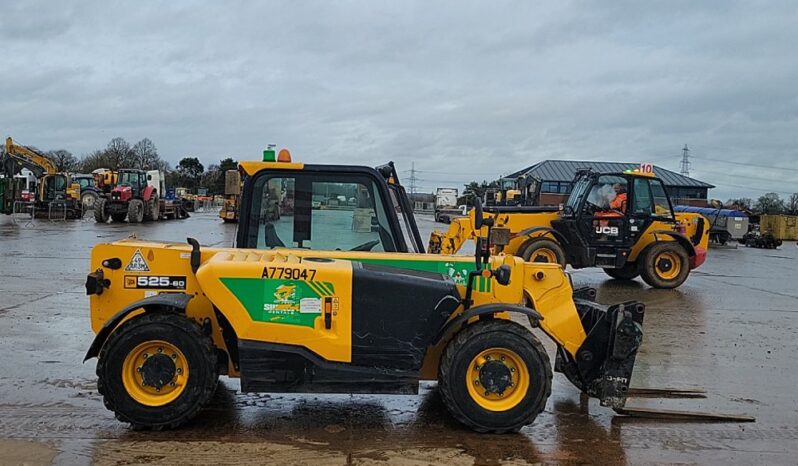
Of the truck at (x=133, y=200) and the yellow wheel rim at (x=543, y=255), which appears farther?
the truck at (x=133, y=200)

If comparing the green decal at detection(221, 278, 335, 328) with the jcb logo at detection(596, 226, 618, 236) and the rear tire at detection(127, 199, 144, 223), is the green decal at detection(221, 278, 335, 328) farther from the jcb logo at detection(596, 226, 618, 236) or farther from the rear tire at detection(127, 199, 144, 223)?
the rear tire at detection(127, 199, 144, 223)

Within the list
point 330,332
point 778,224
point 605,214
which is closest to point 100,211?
point 605,214

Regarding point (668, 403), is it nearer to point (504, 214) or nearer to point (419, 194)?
point (504, 214)

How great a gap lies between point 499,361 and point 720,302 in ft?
28.8

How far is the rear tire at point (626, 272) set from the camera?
46.9 ft

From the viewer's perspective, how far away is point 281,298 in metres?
4.46

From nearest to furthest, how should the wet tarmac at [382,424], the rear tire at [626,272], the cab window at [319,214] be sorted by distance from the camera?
the wet tarmac at [382,424] → the cab window at [319,214] → the rear tire at [626,272]

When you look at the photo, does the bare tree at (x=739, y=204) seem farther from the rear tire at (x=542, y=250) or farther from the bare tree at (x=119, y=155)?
the bare tree at (x=119, y=155)

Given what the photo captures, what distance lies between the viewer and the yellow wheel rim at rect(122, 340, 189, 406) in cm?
452

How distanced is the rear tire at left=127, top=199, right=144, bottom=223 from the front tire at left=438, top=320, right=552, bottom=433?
29.2m

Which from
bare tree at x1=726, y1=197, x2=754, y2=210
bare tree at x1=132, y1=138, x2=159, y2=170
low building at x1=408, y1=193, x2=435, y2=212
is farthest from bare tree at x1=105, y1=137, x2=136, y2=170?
bare tree at x1=726, y1=197, x2=754, y2=210

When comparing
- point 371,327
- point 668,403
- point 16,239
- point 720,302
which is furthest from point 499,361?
point 16,239

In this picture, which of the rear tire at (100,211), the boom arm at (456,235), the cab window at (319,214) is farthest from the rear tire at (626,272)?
the rear tire at (100,211)

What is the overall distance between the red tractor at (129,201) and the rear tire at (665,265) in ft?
80.1
